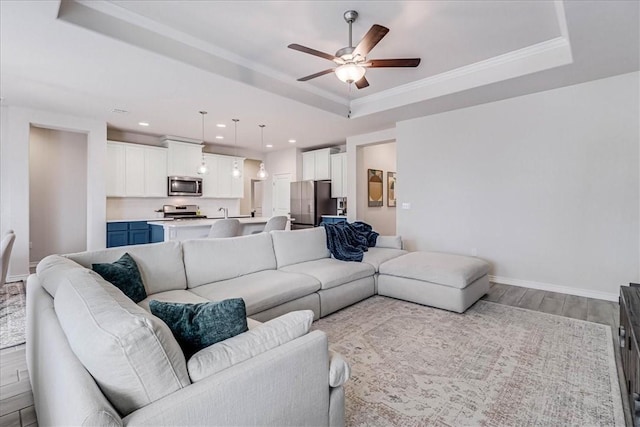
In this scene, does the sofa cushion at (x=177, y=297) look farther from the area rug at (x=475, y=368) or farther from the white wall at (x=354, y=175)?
the white wall at (x=354, y=175)

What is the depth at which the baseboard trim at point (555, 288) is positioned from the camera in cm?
382

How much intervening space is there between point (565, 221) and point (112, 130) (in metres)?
7.89

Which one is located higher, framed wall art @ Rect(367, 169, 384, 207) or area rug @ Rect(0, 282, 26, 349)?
framed wall art @ Rect(367, 169, 384, 207)

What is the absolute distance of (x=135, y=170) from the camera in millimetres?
6402

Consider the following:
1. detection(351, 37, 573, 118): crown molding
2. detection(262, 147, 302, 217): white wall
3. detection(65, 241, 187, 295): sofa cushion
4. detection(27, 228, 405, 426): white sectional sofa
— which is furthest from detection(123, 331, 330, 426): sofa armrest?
detection(262, 147, 302, 217): white wall

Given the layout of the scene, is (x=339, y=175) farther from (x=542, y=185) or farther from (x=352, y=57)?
(x=352, y=57)

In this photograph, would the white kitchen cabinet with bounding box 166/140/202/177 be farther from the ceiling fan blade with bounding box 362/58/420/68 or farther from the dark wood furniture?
the dark wood furniture

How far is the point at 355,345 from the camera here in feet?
8.53

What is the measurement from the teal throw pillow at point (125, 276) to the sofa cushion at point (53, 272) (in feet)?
0.68

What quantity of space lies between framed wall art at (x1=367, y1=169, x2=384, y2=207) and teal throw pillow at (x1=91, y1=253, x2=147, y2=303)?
5712mm

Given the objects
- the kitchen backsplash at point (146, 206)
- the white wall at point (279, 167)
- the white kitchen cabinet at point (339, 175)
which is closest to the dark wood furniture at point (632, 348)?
the white kitchen cabinet at point (339, 175)

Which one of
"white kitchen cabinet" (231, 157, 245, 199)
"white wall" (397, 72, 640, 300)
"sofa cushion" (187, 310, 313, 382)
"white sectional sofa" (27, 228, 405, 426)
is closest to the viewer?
"white sectional sofa" (27, 228, 405, 426)

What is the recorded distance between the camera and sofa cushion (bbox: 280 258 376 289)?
10.7ft

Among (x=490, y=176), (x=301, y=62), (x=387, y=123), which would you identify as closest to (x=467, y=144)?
(x=490, y=176)
